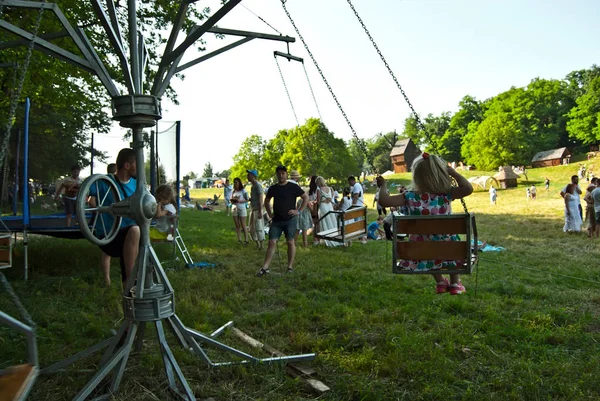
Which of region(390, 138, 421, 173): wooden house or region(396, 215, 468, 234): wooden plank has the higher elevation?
region(390, 138, 421, 173): wooden house

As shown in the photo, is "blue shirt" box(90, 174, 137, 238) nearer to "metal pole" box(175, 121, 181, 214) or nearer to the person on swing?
the person on swing

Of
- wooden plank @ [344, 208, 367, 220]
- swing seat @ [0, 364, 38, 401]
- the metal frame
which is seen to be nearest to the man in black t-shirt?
wooden plank @ [344, 208, 367, 220]

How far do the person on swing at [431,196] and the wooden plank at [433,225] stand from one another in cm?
19

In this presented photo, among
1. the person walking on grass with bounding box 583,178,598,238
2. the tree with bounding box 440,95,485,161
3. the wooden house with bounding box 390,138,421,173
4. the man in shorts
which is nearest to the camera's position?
the man in shorts

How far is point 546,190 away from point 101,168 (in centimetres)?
4242

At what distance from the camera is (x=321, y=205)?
12781 mm

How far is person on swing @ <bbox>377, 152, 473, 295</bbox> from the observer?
4.86 m

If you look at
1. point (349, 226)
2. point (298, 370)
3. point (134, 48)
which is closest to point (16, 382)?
point (298, 370)

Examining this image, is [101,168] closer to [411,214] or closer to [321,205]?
[321,205]

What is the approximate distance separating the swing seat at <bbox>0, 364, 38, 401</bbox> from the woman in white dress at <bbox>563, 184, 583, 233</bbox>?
52.0ft

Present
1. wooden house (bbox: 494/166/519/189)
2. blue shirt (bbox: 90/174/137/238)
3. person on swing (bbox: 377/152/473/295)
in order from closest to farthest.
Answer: blue shirt (bbox: 90/174/137/238) → person on swing (bbox: 377/152/473/295) → wooden house (bbox: 494/166/519/189)

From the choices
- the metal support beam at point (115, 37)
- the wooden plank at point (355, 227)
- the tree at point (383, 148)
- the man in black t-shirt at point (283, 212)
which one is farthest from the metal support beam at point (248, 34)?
the tree at point (383, 148)

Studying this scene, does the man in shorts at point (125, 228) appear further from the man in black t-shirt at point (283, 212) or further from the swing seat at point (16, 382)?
the man in black t-shirt at point (283, 212)

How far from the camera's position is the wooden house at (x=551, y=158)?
74188mm
